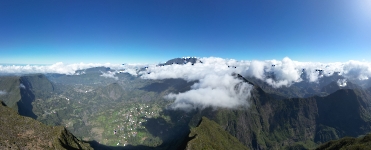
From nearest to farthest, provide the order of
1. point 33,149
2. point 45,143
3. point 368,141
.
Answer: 1. point 33,149
2. point 45,143
3. point 368,141

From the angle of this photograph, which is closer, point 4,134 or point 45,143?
point 4,134

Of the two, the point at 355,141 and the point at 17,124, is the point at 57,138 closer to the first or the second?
the point at 17,124

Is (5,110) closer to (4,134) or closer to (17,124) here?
(17,124)

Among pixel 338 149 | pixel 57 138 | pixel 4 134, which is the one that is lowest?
pixel 338 149

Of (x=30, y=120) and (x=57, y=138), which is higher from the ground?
(x=30, y=120)

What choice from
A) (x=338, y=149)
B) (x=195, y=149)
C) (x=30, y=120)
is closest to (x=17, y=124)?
(x=30, y=120)

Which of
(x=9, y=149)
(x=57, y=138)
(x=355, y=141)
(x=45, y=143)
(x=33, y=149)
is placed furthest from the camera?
(x=355, y=141)
